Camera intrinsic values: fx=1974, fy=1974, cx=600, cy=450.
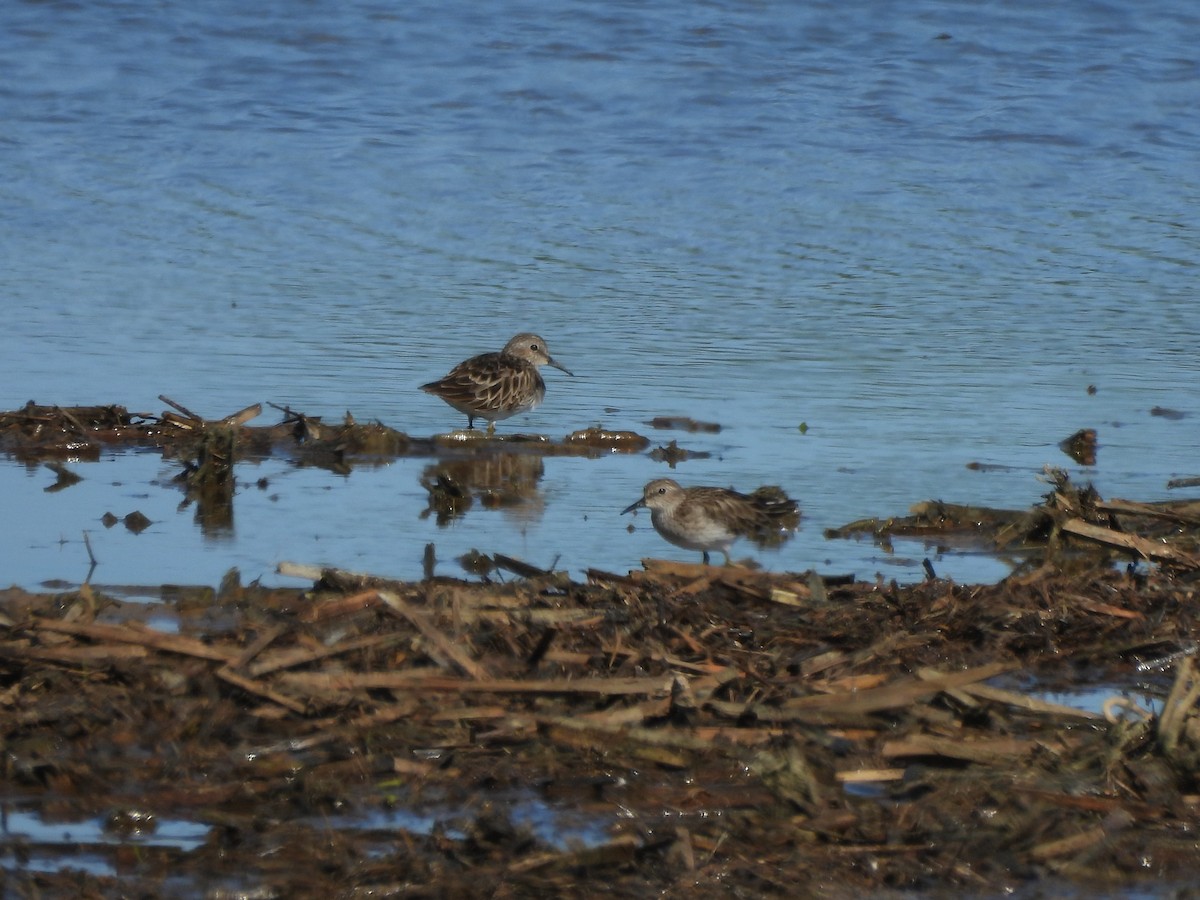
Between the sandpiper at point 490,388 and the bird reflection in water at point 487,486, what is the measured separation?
590mm

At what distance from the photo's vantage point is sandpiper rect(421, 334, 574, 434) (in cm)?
944

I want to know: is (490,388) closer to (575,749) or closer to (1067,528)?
(1067,528)

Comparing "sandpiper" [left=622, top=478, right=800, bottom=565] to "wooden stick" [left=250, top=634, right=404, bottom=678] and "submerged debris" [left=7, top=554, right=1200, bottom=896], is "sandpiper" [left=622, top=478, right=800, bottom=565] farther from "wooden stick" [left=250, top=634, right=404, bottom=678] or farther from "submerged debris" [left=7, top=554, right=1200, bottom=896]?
"wooden stick" [left=250, top=634, right=404, bottom=678]

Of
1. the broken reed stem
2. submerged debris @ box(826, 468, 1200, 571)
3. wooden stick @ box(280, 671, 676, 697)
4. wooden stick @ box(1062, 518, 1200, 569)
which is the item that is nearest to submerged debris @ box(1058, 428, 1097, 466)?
submerged debris @ box(826, 468, 1200, 571)

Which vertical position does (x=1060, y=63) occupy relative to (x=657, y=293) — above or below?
above

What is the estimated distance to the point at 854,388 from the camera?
9594 mm

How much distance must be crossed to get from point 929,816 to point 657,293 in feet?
24.0

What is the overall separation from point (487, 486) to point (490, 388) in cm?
118

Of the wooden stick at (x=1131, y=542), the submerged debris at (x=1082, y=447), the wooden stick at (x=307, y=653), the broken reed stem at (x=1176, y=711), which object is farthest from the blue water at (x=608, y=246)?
the broken reed stem at (x=1176, y=711)

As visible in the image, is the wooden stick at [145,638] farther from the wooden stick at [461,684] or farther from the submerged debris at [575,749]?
the wooden stick at [461,684]

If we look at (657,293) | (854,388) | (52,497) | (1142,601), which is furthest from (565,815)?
(657,293)

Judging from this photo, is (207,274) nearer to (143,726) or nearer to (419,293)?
(419,293)

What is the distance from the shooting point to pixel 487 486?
27.2 feet

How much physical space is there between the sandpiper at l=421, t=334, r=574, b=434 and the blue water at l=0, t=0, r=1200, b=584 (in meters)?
0.17
